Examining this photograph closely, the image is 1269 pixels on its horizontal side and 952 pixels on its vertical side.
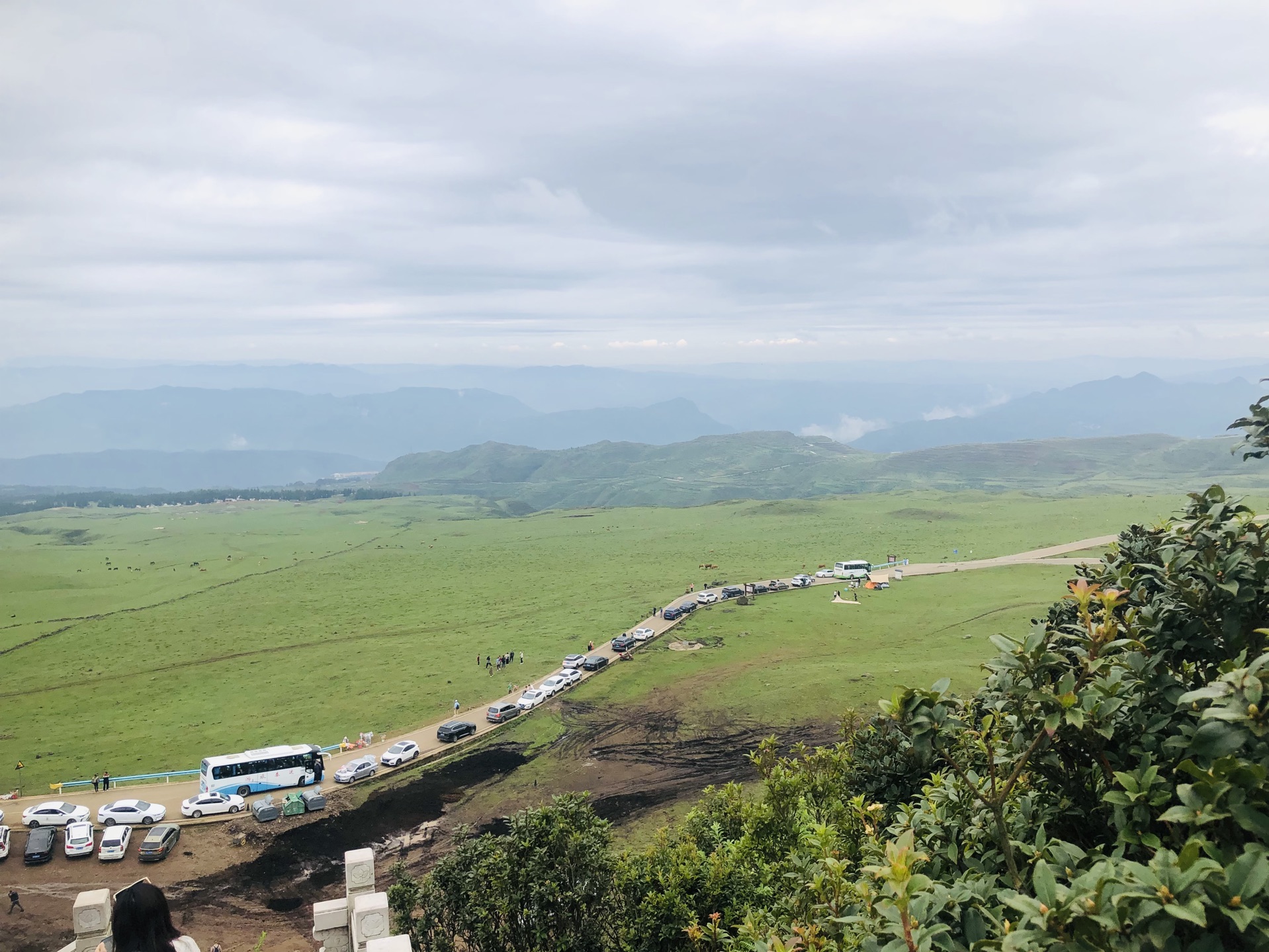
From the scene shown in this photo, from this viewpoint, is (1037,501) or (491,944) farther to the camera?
(1037,501)

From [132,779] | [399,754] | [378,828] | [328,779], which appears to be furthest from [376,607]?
[378,828]

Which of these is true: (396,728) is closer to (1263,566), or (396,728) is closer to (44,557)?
(1263,566)

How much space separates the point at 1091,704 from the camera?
5.69m

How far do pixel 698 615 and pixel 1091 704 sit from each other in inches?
2771

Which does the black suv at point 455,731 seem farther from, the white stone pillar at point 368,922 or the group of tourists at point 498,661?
the white stone pillar at point 368,922

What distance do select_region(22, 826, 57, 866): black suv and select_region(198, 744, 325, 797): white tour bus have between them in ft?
22.3

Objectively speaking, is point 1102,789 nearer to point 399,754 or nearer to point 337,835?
point 337,835

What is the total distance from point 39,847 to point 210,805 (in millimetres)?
7003

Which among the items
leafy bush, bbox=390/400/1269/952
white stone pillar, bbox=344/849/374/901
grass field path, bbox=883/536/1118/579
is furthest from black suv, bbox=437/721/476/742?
grass field path, bbox=883/536/1118/579

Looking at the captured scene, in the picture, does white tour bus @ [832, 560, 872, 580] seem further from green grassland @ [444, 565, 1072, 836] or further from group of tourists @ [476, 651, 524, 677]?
group of tourists @ [476, 651, 524, 677]

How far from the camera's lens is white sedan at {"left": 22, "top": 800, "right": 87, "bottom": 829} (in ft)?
118

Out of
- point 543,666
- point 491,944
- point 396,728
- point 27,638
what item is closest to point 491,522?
point 27,638

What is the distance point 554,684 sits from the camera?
55.1 meters

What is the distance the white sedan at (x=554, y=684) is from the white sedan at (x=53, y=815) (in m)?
28.1
